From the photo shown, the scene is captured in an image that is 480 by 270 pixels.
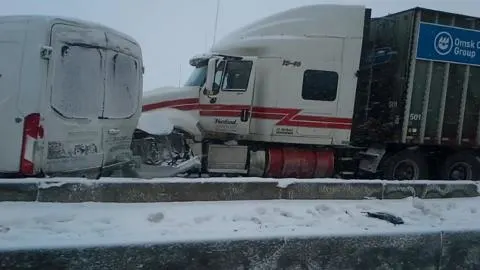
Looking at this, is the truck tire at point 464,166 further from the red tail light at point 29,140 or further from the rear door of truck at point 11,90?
the rear door of truck at point 11,90

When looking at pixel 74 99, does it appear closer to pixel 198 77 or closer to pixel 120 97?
pixel 120 97

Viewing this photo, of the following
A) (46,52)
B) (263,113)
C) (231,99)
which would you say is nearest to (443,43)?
(263,113)

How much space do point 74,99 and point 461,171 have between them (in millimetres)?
9083

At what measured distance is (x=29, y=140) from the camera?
546cm

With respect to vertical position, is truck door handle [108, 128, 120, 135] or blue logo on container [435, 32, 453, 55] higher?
blue logo on container [435, 32, 453, 55]

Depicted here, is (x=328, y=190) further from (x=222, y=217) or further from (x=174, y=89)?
(x=174, y=89)

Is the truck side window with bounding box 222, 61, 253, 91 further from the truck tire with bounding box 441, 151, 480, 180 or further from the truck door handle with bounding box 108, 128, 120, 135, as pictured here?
the truck tire with bounding box 441, 151, 480, 180

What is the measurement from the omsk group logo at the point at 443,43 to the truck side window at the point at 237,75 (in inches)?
156

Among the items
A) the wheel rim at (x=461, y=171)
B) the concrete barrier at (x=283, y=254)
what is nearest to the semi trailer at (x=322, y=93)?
the wheel rim at (x=461, y=171)

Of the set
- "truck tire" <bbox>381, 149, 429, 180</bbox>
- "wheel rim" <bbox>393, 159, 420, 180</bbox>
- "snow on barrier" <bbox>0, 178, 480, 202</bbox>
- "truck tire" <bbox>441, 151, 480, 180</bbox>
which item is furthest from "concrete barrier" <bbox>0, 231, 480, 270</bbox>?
"truck tire" <bbox>441, 151, 480, 180</bbox>

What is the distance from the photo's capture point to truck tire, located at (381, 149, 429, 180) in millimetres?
10562

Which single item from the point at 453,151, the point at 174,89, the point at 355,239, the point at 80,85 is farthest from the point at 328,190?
the point at 453,151

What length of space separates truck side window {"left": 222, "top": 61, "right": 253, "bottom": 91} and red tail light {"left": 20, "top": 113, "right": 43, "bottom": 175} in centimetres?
506

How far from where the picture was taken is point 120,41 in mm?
6805
